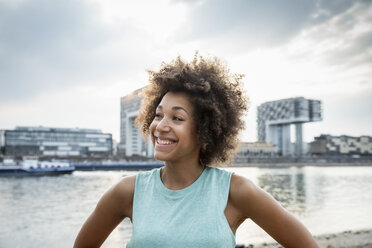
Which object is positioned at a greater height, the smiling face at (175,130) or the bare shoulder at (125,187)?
the smiling face at (175,130)

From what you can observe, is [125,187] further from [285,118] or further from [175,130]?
[285,118]

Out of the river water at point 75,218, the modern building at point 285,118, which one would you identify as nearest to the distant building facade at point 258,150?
the modern building at point 285,118

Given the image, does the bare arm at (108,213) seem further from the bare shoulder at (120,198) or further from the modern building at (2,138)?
the modern building at (2,138)

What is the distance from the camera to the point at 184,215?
51.8 inches

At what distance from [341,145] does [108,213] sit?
→ 117318 mm

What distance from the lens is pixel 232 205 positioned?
139 cm

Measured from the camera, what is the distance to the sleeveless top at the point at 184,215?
126 cm

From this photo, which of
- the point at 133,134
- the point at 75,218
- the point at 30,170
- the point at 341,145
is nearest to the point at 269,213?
the point at 75,218

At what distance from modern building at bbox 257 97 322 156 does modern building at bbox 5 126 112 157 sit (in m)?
55.8

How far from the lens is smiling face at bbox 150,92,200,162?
146cm

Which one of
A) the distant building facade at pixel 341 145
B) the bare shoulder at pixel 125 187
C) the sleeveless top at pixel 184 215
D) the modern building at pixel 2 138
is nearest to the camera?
the sleeveless top at pixel 184 215

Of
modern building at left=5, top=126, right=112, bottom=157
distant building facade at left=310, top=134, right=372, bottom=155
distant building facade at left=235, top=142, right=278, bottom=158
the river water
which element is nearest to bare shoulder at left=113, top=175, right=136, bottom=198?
the river water

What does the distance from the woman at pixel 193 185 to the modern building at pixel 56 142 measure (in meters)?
88.2

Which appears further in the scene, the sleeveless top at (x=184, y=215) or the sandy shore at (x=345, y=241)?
the sandy shore at (x=345, y=241)
